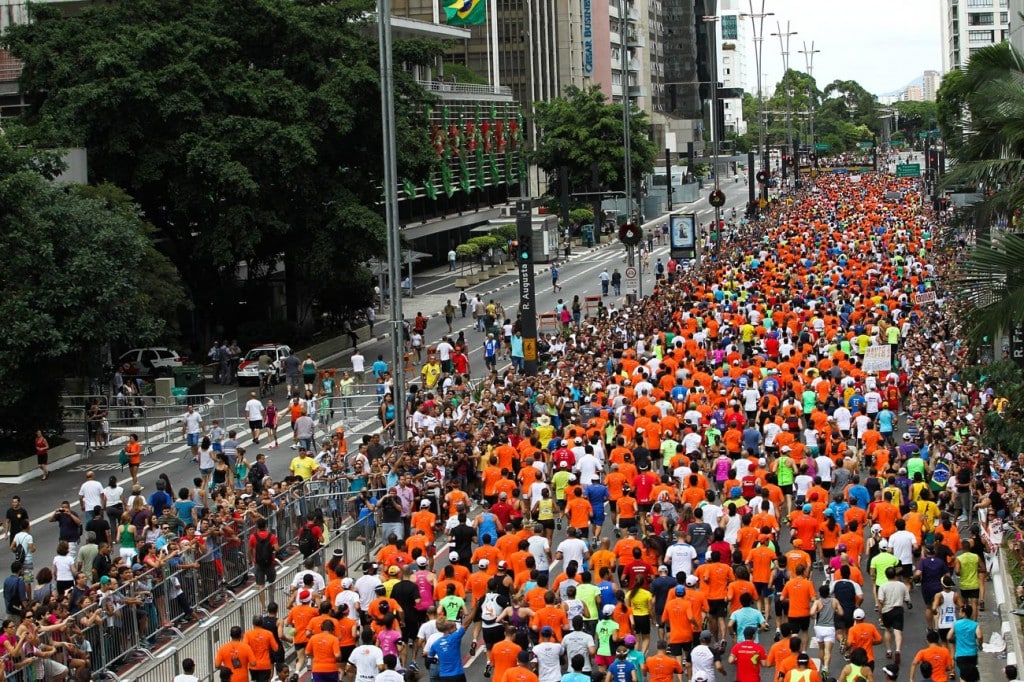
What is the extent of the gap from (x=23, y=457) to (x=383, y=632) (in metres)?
18.8

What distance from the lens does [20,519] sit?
74.5 ft

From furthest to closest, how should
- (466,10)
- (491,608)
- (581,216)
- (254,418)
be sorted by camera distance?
(581,216) < (466,10) < (254,418) < (491,608)

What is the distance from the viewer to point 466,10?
84438 millimetres

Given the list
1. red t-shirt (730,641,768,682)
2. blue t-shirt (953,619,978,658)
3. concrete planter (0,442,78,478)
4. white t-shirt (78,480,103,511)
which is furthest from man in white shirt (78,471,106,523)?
blue t-shirt (953,619,978,658)

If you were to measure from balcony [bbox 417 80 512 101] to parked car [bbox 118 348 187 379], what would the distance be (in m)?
27.2

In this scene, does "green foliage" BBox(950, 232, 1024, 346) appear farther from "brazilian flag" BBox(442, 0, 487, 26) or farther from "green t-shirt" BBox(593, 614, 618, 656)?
"brazilian flag" BBox(442, 0, 487, 26)

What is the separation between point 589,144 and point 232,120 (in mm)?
50086

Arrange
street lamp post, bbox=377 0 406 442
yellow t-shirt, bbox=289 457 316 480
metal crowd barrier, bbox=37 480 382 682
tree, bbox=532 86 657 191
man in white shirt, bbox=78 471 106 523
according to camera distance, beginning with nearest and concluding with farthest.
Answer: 1. metal crowd barrier, bbox=37 480 382 682
2. man in white shirt, bbox=78 471 106 523
3. yellow t-shirt, bbox=289 457 316 480
4. street lamp post, bbox=377 0 406 442
5. tree, bbox=532 86 657 191

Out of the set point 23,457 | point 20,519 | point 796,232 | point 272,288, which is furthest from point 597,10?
point 20,519

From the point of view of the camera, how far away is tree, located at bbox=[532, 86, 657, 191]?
91375mm

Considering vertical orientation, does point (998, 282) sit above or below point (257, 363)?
above

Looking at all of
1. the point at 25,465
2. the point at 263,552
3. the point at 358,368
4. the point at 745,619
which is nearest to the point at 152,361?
the point at 358,368

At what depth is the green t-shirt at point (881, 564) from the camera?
1739 cm

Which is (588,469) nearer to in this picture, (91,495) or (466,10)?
(91,495)
